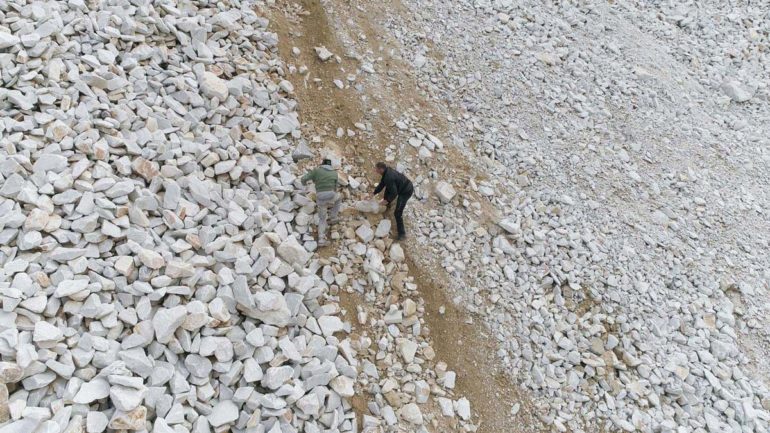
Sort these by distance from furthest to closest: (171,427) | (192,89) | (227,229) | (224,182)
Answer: (192,89) → (224,182) → (227,229) → (171,427)

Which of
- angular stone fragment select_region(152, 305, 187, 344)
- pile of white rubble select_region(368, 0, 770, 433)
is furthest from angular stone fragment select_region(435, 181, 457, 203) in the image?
angular stone fragment select_region(152, 305, 187, 344)

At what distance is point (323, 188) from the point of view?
697 cm

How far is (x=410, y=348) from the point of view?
683cm

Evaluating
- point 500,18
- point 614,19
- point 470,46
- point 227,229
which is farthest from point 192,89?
point 614,19

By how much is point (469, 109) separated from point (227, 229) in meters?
5.28

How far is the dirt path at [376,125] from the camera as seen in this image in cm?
684

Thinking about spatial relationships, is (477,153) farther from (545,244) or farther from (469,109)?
(545,244)

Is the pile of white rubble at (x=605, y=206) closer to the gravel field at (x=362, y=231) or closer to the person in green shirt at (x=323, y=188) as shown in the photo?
the gravel field at (x=362, y=231)

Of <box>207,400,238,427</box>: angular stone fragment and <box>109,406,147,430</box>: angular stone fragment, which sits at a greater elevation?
<box>109,406,147,430</box>: angular stone fragment

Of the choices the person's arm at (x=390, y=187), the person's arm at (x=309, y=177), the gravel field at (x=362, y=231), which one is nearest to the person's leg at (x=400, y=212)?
the person's arm at (x=390, y=187)

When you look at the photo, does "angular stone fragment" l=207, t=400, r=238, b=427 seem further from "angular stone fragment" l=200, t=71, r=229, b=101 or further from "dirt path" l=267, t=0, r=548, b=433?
"angular stone fragment" l=200, t=71, r=229, b=101

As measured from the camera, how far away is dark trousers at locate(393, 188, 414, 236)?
24.0ft

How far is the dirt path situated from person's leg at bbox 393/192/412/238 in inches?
11.3

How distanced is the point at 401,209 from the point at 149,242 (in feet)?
11.8
